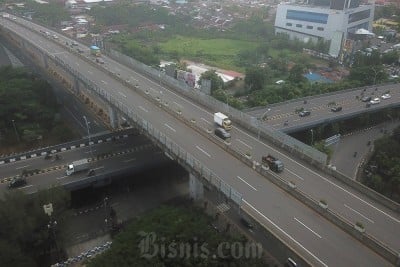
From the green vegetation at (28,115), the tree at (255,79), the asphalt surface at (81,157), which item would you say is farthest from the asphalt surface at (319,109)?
the green vegetation at (28,115)

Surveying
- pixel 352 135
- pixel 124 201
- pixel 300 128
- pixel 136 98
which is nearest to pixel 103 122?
pixel 136 98

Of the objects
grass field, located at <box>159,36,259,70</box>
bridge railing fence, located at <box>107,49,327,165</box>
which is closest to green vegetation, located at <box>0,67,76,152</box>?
bridge railing fence, located at <box>107,49,327,165</box>

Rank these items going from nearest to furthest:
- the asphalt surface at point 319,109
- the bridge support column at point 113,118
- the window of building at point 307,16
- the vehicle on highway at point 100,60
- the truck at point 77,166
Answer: the truck at point 77,166, the asphalt surface at point 319,109, the bridge support column at point 113,118, the vehicle on highway at point 100,60, the window of building at point 307,16

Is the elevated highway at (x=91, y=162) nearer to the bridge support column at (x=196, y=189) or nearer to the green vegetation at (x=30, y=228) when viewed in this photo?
the green vegetation at (x=30, y=228)

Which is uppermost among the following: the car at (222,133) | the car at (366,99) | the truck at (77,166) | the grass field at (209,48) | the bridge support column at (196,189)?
the car at (222,133)

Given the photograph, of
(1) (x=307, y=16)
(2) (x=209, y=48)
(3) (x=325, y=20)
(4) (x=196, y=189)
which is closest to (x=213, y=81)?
(4) (x=196, y=189)

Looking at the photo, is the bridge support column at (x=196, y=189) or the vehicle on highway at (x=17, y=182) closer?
the vehicle on highway at (x=17, y=182)
